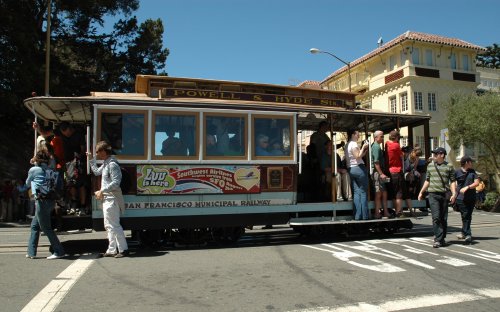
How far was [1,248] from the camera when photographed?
29.3ft

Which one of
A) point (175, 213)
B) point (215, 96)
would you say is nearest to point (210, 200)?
point (175, 213)

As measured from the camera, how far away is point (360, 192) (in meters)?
9.55

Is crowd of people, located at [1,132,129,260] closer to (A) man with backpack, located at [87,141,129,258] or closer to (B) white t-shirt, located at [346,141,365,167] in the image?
(A) man with backpack, located at [87,141,129,258]

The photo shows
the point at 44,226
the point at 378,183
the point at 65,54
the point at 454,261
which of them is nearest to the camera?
the point at 454,261

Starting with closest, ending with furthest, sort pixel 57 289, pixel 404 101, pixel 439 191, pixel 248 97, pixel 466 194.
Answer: pixel 57 289, pixel 439 191, pixel 466 194, pixel 248 97, pixel 404 101

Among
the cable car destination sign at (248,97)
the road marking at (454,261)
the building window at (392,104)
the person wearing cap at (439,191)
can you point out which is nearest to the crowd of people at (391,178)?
the person wearing cap at (439,191)

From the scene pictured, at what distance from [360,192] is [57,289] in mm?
6269

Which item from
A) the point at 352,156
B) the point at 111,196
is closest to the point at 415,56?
the point at 352,156

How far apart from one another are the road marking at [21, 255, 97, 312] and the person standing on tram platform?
5440 millimetres

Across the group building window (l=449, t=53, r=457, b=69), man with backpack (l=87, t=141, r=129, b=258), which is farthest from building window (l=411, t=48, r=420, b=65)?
man with backpack (l=87, t=141, r=129, b=258)

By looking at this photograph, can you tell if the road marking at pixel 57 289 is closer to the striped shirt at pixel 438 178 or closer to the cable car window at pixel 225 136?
the cable car window at pixel 225 136

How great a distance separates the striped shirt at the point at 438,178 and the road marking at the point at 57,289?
21.0 feet

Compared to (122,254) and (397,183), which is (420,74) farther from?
(122,254)

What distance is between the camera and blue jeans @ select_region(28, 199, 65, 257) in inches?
293
